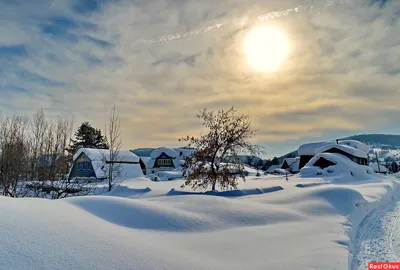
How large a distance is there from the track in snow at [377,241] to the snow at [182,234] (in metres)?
0.05

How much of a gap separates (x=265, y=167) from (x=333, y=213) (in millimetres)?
73405

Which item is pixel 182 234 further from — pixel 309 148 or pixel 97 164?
pixel 309 148

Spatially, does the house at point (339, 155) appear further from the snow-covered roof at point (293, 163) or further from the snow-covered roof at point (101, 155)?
the snow-covered roof at point (101, 155)

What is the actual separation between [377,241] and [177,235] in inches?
214

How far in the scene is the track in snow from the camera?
6.23m

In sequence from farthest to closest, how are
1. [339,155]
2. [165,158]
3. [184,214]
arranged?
1. [165,158]
2. [339,155]
3. [184,214]

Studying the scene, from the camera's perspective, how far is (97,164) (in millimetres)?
36688

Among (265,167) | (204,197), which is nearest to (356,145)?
(265,167)

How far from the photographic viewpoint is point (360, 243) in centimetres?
768

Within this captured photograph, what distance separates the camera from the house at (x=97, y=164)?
3631cm

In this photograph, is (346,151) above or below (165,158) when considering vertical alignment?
above

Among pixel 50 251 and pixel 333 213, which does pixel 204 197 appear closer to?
pixel 333 213

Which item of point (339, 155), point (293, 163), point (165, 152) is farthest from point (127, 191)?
point (293, 163)

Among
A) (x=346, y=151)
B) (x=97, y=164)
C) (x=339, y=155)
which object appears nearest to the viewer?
(x=97, y=164)
